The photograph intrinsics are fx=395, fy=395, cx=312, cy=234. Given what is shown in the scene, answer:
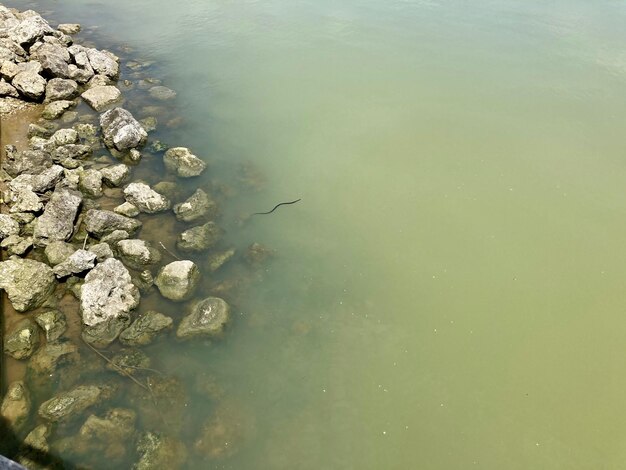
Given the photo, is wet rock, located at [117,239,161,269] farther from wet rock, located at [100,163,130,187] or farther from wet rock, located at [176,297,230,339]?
wet rock, located at [100,163,130,187]

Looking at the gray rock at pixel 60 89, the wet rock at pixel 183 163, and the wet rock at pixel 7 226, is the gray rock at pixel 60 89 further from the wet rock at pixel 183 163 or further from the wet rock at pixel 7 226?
the wet rock at pixel 7 226

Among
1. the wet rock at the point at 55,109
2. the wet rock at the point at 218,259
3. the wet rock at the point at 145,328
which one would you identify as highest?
the wet rock at the point at 55,109

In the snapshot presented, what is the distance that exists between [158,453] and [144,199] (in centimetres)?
377

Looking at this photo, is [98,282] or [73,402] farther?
[98,282]

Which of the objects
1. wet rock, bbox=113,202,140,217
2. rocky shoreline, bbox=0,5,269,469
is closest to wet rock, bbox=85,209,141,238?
rocky shoreline, bbox=0,5,269,469

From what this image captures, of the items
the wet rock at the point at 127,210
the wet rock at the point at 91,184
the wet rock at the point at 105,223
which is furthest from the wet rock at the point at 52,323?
the wet rock at the point at 91,184

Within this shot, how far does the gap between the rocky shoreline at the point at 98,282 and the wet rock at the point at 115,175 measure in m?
0.03

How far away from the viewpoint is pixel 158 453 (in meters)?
3.93

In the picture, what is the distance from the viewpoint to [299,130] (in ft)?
26.7

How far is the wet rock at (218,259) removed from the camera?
559 centimetres

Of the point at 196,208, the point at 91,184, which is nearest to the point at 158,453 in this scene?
the point at 196,208

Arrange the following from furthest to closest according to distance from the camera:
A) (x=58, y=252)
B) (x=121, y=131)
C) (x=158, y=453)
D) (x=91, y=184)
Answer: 1. (x=121, y=131)
2. (x=91, y=184)
3. (x=58, y=252)
4. (x=158, y=453)

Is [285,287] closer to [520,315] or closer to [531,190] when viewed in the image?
[520,315]

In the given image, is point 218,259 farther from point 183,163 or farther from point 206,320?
point 183,163
